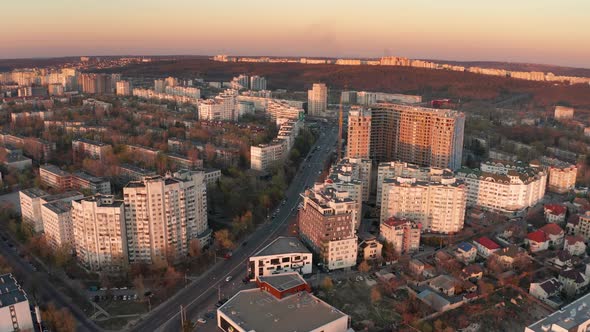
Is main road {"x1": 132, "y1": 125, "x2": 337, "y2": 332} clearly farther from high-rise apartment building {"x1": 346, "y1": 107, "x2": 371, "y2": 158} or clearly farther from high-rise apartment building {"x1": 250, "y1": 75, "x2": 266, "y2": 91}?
high-rise apartment building {"x1": 250, "y1": 75, "x2": 266, "y2": 91}

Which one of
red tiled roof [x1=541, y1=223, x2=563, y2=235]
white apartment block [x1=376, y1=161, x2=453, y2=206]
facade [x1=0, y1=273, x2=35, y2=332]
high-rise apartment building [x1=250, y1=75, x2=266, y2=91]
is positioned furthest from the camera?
high-rise apartment building [x1=250, y1=75, x2=266, y2=91]

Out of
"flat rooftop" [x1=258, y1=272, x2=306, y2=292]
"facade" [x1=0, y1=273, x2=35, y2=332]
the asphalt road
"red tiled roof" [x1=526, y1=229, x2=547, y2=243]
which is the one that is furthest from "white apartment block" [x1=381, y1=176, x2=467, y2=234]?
"facade" [x1=0, y1=273, x2=35, y2=332]

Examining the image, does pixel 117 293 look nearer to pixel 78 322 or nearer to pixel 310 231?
pixel 78 322

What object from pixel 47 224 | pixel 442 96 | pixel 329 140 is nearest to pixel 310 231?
pixel 47 224

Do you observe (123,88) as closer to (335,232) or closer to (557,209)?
(335,232)

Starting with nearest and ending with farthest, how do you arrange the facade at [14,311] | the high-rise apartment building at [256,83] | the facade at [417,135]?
the facade at [14,311] < the facade at [417,135] < the high-rise apartment building at [256,83]

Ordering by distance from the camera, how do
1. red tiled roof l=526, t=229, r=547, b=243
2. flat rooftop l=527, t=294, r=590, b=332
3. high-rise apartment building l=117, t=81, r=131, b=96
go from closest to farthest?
flat rooftop l=527, t=294, r=590, b=332 < red tiled roof l=526, t=229, r=547, b=243 < high-rise apartment building l=117, t=81, r=131, b=96

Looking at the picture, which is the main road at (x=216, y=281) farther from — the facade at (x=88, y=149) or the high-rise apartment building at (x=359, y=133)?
the facade at (x=88, y=149)

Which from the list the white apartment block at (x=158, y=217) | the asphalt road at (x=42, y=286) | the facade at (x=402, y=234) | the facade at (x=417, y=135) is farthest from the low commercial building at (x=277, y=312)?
the facade at (x=417, y=135)
